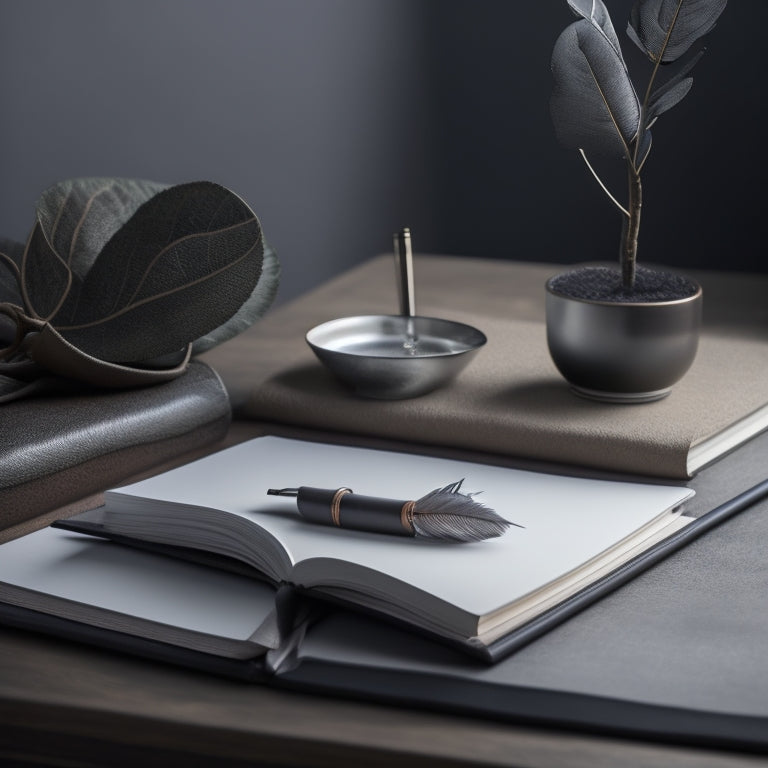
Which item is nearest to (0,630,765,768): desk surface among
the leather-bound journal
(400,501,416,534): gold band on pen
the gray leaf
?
(400,501,416,534): gold band on pen

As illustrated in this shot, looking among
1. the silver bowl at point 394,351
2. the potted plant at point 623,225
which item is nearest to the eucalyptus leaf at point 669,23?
the potted plant at point 623,225

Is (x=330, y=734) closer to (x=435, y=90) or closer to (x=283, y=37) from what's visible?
(x=283, y=37)

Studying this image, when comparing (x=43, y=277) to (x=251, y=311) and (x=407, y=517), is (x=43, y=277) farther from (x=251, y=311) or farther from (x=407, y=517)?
(x=407, y=517)

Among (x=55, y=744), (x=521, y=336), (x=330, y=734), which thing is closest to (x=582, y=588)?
(x=330, y=734)

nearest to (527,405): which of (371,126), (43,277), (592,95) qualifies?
(592,95)

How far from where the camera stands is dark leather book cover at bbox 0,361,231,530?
2.48 feet

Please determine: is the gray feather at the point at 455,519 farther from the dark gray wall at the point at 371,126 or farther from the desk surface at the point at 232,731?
the dark gray wall at the point at 371,126

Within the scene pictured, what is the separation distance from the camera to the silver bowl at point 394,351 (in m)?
0.93

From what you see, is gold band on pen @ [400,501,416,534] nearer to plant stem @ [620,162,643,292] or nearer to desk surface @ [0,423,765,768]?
desk surface @ [0,423,765,768]

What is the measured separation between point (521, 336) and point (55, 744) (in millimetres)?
711

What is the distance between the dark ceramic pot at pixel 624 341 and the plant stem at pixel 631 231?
33mm

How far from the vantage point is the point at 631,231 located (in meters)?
0.89

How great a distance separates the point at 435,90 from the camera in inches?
123

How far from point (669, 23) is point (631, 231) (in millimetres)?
162
